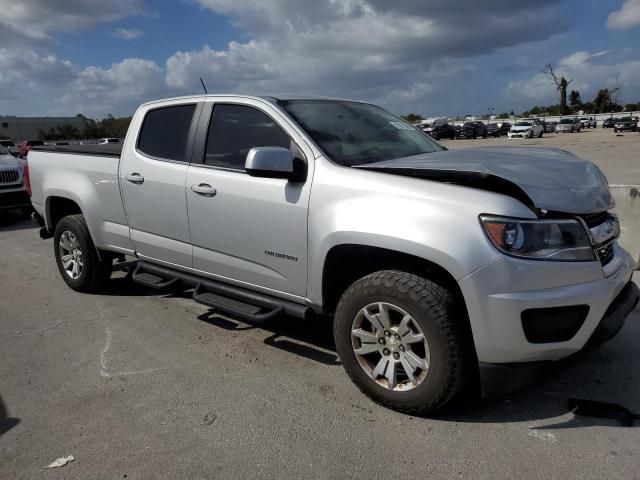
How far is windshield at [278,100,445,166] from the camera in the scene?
11.6ft

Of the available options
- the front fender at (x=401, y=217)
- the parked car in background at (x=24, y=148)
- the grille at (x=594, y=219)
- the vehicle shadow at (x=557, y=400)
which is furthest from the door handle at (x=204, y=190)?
the parked car in background at (x=24, y=148)

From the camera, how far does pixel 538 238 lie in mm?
2650

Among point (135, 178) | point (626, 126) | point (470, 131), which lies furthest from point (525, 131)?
point (135, 178)

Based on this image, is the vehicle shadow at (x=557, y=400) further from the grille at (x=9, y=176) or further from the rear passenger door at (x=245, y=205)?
the grille at (x=9, y=176)

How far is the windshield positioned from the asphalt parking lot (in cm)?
149

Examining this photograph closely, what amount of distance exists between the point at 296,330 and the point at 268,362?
0.64 m

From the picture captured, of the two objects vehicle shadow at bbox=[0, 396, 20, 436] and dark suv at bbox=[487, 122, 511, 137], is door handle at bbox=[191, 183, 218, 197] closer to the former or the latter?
vehicle shadow at bbox=[0, 396, 20, 436]

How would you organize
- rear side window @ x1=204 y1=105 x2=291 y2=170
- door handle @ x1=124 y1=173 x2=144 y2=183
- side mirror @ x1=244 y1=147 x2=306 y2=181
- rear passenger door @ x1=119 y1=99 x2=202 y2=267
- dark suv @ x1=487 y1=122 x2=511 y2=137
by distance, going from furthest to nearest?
dark suv @ x1=487 y1=122 x2=511 y2=137
door handle @ x1=124 y1=173 x2=144 y2=183
rear passenger door @ x1=119 y1=99 x2=202 y2=267
rear side window @ x1=204 y1=105 x2=291 y2=170
side mirror @ x1=244 y1=147 x2=306 y2=181

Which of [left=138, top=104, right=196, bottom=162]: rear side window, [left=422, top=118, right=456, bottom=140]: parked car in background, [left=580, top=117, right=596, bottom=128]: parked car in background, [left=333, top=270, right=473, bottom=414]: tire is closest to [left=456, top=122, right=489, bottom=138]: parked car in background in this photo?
[left=422, top=118, right=456, bottom=140]: parked car in background

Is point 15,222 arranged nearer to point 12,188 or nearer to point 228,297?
point 12,188

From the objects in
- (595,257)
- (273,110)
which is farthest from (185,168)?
(595,257)

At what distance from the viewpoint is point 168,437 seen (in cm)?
294

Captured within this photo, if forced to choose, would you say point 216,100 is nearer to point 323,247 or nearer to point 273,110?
point 273,110

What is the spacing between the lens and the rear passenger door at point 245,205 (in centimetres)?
342
